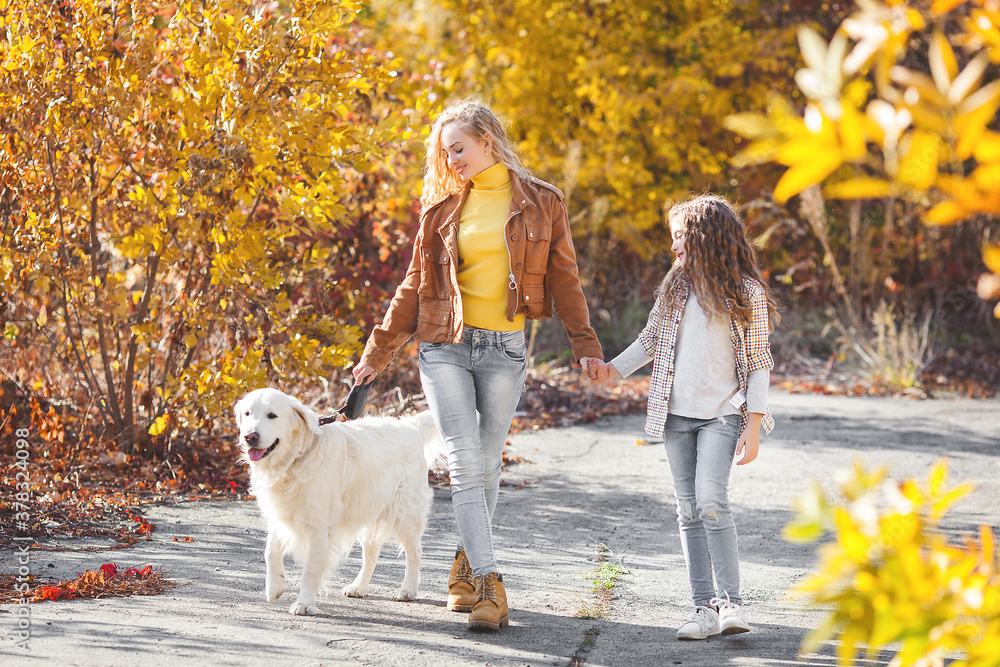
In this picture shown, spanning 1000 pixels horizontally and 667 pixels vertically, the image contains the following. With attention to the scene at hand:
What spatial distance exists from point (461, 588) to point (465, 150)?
1.81 meters

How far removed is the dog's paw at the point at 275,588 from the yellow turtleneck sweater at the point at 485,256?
133 centimetres

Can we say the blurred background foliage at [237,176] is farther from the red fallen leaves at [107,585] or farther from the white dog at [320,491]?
the red fallen leaves at [107,585]

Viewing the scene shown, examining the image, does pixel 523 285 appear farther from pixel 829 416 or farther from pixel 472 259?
pixel 829 416

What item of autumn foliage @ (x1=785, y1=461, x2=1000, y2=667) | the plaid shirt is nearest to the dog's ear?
the plaid shirt

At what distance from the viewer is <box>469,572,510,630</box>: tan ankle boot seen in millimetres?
3510

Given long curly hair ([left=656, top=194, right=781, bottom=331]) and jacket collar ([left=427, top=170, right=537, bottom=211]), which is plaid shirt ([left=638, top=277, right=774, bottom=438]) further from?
jacket collar ([left=427, top=170, right=537, bottom=211])

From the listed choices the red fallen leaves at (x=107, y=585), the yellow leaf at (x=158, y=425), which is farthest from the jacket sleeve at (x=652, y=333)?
the yellow leaf at (x=158, y=425)

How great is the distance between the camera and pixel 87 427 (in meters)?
5.85

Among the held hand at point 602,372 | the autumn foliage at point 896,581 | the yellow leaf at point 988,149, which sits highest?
the yellow leaf at point 988,149

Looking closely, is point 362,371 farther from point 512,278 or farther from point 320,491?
point 512,278

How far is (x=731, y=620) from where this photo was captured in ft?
11.3

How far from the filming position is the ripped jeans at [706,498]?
11.6 ft

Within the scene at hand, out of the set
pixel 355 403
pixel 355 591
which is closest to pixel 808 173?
pixel 355 403

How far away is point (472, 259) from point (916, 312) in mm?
10038
